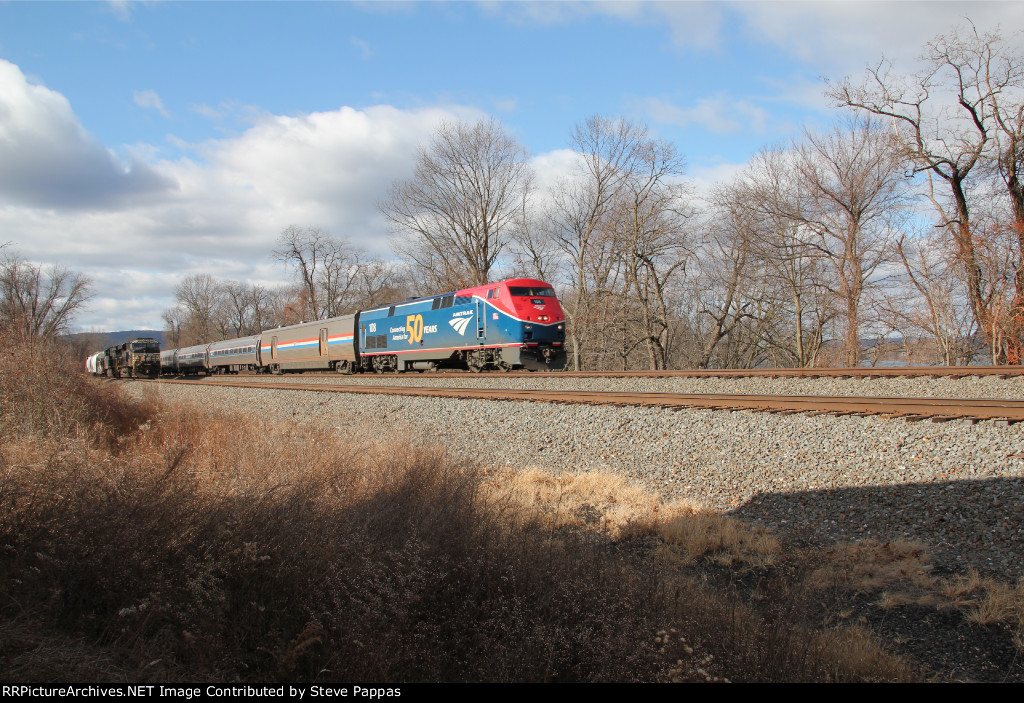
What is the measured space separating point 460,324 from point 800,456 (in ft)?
46.5

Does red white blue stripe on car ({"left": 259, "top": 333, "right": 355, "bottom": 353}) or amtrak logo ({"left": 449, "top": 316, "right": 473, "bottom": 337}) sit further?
red white blue stripe on car ({"left": 259, "top": 333, "right": 355, "bottom": 353})

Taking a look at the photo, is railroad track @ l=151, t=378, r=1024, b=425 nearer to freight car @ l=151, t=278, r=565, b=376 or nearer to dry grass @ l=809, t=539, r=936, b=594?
dry grass @ l=809, t=539, r=936, b=594

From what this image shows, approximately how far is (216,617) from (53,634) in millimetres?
789

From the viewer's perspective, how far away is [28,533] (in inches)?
145

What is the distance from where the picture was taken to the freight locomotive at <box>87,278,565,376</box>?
62.5 feet

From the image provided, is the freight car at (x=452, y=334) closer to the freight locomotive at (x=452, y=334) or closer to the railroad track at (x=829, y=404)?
the freight locomotive at (x=452, y=334)

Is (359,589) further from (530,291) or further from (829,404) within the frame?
(530,291)

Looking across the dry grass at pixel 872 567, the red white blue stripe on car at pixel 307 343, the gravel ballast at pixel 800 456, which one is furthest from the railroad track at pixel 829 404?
the red white blue stripe on car at pixel 307 343

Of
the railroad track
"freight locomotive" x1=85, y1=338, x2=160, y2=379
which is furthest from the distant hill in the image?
the railroad track

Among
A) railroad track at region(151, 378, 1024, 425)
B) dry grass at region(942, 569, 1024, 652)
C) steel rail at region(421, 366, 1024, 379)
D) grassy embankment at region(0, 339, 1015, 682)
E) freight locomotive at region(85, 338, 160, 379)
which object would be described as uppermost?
freight locomotive at region(85, 338, 160, 379)

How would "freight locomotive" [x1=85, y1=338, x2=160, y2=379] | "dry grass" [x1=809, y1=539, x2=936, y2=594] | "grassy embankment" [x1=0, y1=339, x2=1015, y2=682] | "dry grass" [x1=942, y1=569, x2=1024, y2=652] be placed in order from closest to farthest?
"grassy embankment" [x1=0, y1=339, x2=1015, y2=682], "dry grass" [x1=942, y1=569, x2=1024, y2=652], "dry grass" [x1=809, y1=539, x2=936, y2=594], "freight locomotive" [x1=85, y1=338, x2=160, y2=379]

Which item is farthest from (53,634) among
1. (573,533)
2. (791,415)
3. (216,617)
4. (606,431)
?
(791,415)

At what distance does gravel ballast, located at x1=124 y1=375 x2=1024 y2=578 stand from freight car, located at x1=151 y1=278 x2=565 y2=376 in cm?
636
